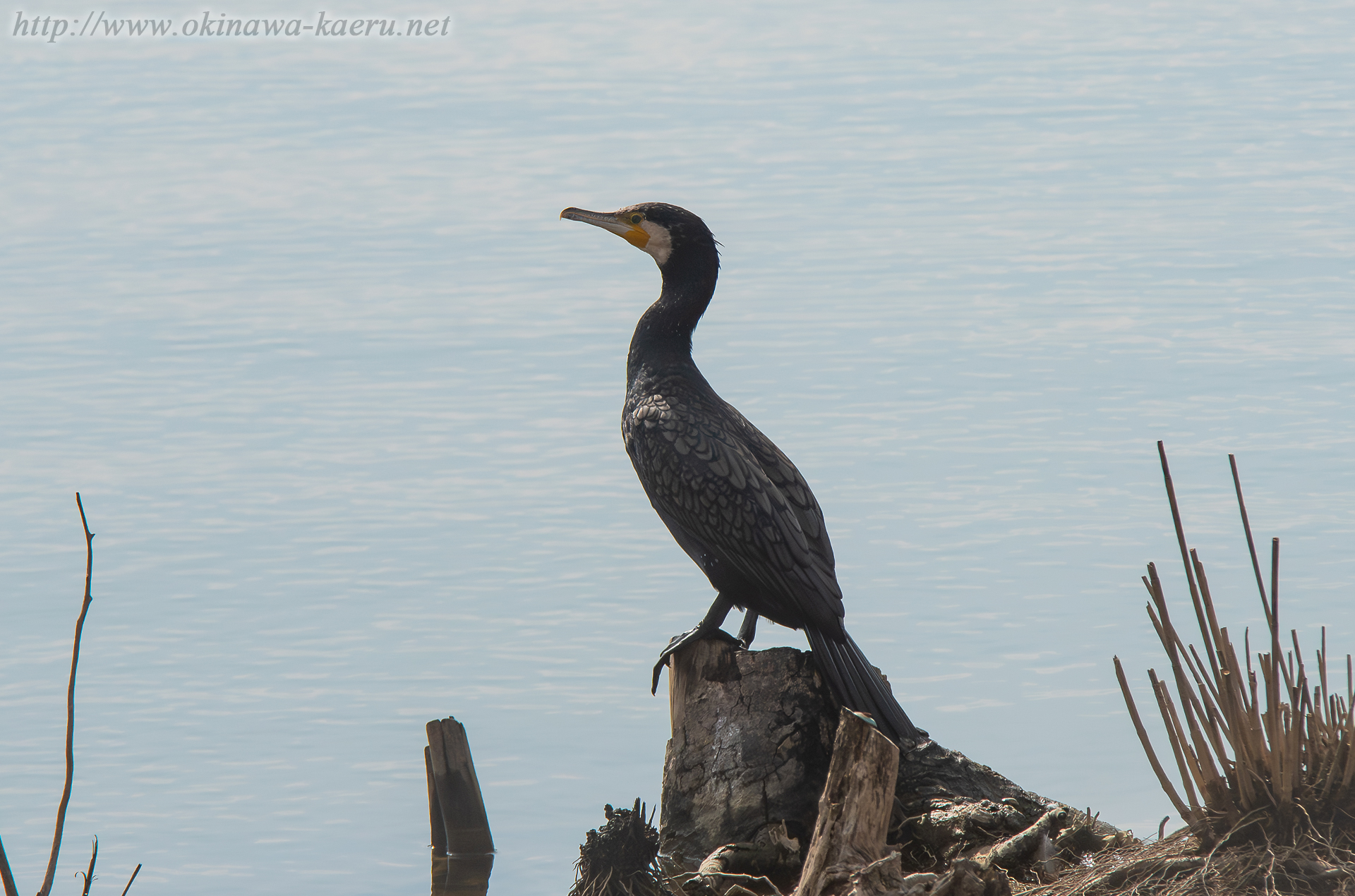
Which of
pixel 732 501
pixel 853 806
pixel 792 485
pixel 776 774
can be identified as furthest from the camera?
pixel 792 485

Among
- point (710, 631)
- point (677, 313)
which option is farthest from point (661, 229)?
point (710, 631)

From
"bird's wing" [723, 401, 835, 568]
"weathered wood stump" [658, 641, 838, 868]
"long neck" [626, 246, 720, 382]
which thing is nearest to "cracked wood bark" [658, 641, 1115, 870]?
"weathered wood stump" [658, 641, 838, 868]

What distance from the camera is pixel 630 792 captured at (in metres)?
7.96

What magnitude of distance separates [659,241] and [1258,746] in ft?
9.00

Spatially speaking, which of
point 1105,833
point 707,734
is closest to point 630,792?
point 707,734

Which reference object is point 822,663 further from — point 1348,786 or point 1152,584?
point 1348,786

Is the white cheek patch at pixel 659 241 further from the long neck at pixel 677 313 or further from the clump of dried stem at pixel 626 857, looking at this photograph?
the clump of dried stem at pixel 626 857

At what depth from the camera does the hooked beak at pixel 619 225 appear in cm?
573

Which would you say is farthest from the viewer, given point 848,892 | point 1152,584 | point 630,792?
point 630,792

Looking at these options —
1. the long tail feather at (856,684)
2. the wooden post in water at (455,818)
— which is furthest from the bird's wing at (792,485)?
the wooden post in water at (455,818)

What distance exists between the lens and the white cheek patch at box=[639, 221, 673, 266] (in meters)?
5.67

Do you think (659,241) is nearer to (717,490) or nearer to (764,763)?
(717,490)

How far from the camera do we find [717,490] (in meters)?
5.03

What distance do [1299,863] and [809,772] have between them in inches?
61.0
